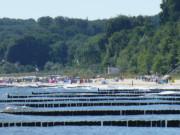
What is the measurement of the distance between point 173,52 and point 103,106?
204 ft

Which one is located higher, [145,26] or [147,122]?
[145,26]

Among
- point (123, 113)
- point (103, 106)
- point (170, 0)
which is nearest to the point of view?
point (123, 113)

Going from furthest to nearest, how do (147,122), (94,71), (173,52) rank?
(94,71)
(173,52)
(147,122)

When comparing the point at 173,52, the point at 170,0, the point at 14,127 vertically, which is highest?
the point at 170,0

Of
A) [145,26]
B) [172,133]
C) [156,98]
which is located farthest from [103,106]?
[145,26]

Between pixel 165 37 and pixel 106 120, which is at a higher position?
pixel 165 37

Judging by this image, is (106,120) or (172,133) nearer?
(172,133)

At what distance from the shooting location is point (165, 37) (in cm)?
13912

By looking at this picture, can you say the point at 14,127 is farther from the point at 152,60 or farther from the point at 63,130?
the point at 152,60

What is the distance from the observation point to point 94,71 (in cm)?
17788

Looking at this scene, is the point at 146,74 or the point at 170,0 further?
the point at 170,0

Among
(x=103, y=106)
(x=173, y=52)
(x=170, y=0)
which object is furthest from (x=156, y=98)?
(x=170, y=0)

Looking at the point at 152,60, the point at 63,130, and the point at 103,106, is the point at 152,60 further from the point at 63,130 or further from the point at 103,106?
the point at 63,130

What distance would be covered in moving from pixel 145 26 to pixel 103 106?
365ft
